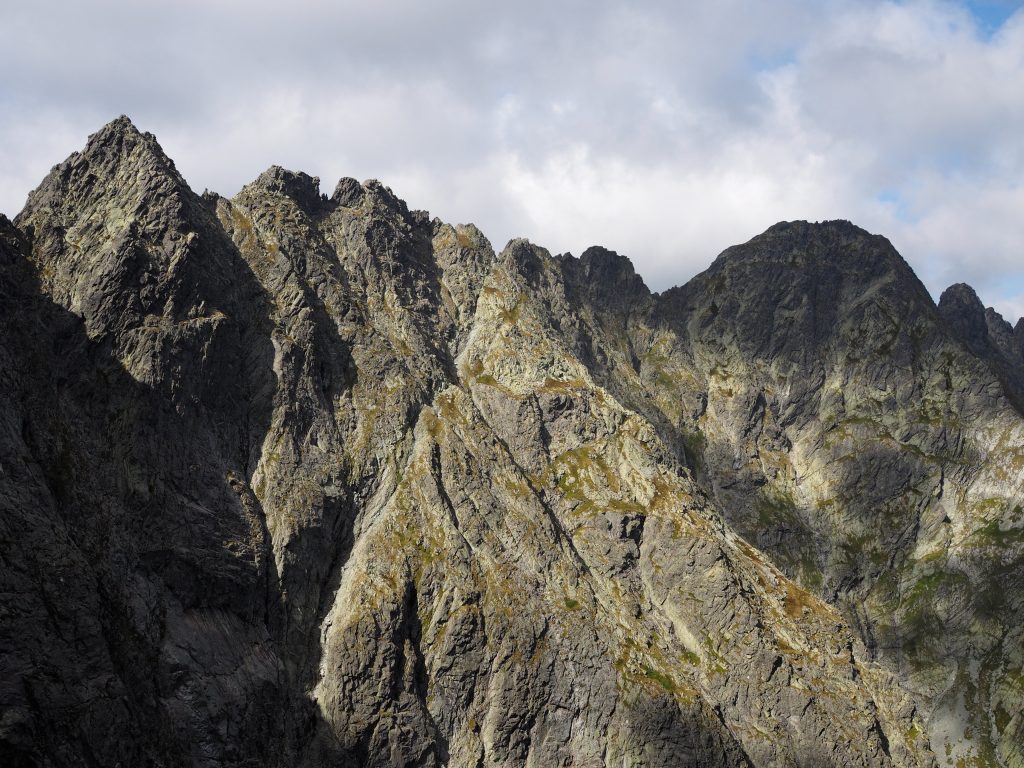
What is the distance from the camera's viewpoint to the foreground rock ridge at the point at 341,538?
67375mm

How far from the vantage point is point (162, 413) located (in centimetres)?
8688

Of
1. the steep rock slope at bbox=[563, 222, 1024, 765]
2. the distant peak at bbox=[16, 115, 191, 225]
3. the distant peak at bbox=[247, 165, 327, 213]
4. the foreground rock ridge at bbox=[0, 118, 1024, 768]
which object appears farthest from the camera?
the steep rock slope at bbox=[563, 222, 1024, 765]

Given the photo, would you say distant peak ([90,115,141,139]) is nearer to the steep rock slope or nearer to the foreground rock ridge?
the foreground rock ridge

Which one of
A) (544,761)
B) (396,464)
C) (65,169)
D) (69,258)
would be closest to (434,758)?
(544,761)

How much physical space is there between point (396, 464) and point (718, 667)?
182ft

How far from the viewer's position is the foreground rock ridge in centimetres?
6738

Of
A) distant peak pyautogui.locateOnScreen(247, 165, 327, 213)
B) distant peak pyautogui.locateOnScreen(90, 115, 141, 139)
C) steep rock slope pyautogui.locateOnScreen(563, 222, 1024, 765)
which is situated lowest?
steep rock slope pyautogui.locateOnScreen(563, 222, 1024, 765)

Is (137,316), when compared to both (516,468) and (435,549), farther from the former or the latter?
(516,468)

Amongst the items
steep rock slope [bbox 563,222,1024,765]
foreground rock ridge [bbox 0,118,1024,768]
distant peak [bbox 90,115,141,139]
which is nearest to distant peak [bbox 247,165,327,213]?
foreground rock ridge [bbox 0,118,1024,768]

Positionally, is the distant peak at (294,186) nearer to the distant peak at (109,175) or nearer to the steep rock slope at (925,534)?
the distant peak at (109,175)

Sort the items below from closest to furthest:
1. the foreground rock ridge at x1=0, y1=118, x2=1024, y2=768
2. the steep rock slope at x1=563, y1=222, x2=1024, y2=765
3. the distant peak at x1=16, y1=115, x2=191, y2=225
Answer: the foreground rock ridge at x1=0, y1=118, x2=1024, y2=768 → the distant peak at x1=16, y1=115, x2=191, y2=225 → the steep rock slope at x1=563, y1=222, x2=1024, y2=765

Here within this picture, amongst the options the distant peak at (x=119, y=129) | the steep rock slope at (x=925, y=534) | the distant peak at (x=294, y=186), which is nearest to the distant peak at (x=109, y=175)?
the distant peak at (x=119, y=129)

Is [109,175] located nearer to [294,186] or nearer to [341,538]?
[294,186]

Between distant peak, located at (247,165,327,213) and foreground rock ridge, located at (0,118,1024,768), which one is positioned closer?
foreground rock ridge, located at (0,118,1024,768)
